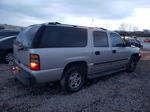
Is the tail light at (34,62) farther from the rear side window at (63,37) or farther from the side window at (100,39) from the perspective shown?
the side window at (100,39)

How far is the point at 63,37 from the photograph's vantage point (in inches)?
163

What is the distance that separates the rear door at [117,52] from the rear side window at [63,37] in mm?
1451

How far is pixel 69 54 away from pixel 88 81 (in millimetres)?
1861

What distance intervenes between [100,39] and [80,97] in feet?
6.41

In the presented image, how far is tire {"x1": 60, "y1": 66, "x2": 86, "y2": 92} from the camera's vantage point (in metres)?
4.26

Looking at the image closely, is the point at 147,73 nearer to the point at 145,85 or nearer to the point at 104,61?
the point at 145,85

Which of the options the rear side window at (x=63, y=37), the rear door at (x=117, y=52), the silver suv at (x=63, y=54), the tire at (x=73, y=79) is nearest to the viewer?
the silver suv at (x=63, y=54)

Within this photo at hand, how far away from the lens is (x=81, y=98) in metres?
4.18

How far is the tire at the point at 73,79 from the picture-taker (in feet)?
14.0

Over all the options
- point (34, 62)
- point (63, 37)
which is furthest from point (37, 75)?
point (63, 37)

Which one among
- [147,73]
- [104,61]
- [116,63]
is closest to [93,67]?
[104,61]

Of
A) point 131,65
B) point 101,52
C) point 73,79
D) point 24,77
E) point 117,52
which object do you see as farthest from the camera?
point 131,65

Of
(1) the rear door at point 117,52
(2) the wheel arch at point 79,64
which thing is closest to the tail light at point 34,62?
(2) the wheel arch at point 79,64

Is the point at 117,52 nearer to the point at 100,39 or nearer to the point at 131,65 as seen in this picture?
the point at 100,39
